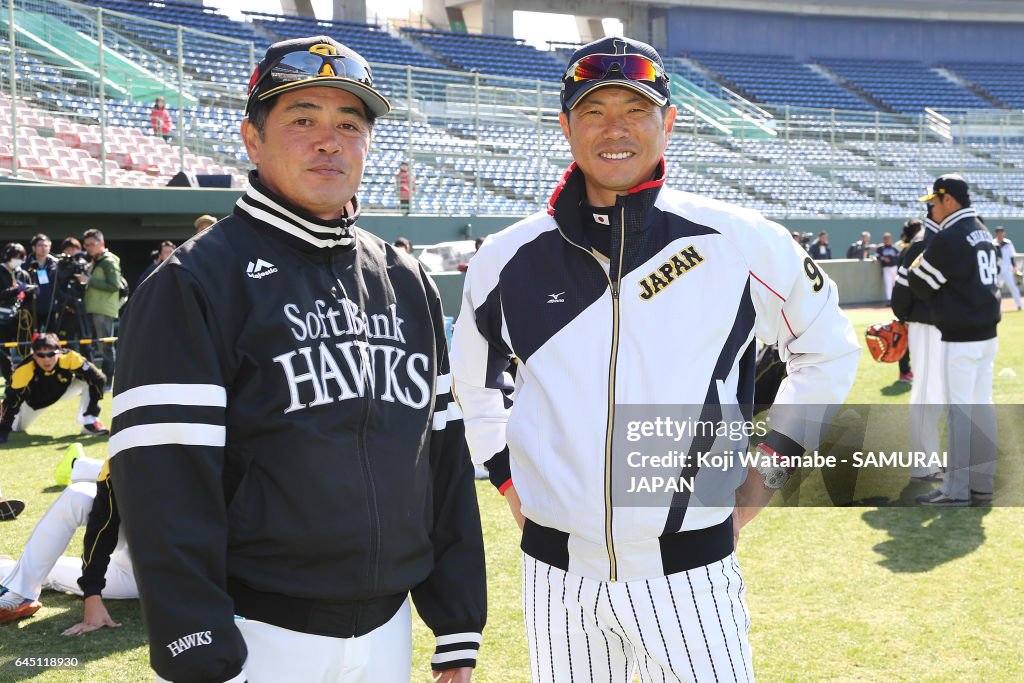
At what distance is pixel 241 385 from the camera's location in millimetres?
1965

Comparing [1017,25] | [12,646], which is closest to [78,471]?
[12,646]

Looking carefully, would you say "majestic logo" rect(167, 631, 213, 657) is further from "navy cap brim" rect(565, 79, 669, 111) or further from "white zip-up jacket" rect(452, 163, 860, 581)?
"navy cap brim" rect(565, 79, 669, 111)

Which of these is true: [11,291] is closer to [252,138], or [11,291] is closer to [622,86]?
[252,138]

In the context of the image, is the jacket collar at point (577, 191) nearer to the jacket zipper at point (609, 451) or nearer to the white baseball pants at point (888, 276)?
the jacket zipper at point (609, 451)

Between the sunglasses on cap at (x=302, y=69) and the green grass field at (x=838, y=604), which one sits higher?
the sunglasses on cap at (x=302, y=69)

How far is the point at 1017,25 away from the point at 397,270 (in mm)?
51782

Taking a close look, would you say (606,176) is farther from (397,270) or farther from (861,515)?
(861,515)

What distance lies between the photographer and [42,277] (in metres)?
12.3

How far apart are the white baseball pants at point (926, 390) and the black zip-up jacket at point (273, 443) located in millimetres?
5346

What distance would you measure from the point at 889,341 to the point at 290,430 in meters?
6.85

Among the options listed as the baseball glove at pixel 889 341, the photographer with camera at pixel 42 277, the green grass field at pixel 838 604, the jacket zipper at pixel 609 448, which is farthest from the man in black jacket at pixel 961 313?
the photographer with camera at pixel 42 277

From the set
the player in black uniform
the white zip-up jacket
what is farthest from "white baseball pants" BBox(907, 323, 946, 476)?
the player in black uniform

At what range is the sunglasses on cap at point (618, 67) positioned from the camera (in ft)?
8.11

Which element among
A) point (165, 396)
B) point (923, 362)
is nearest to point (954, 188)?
point (923, 362)
